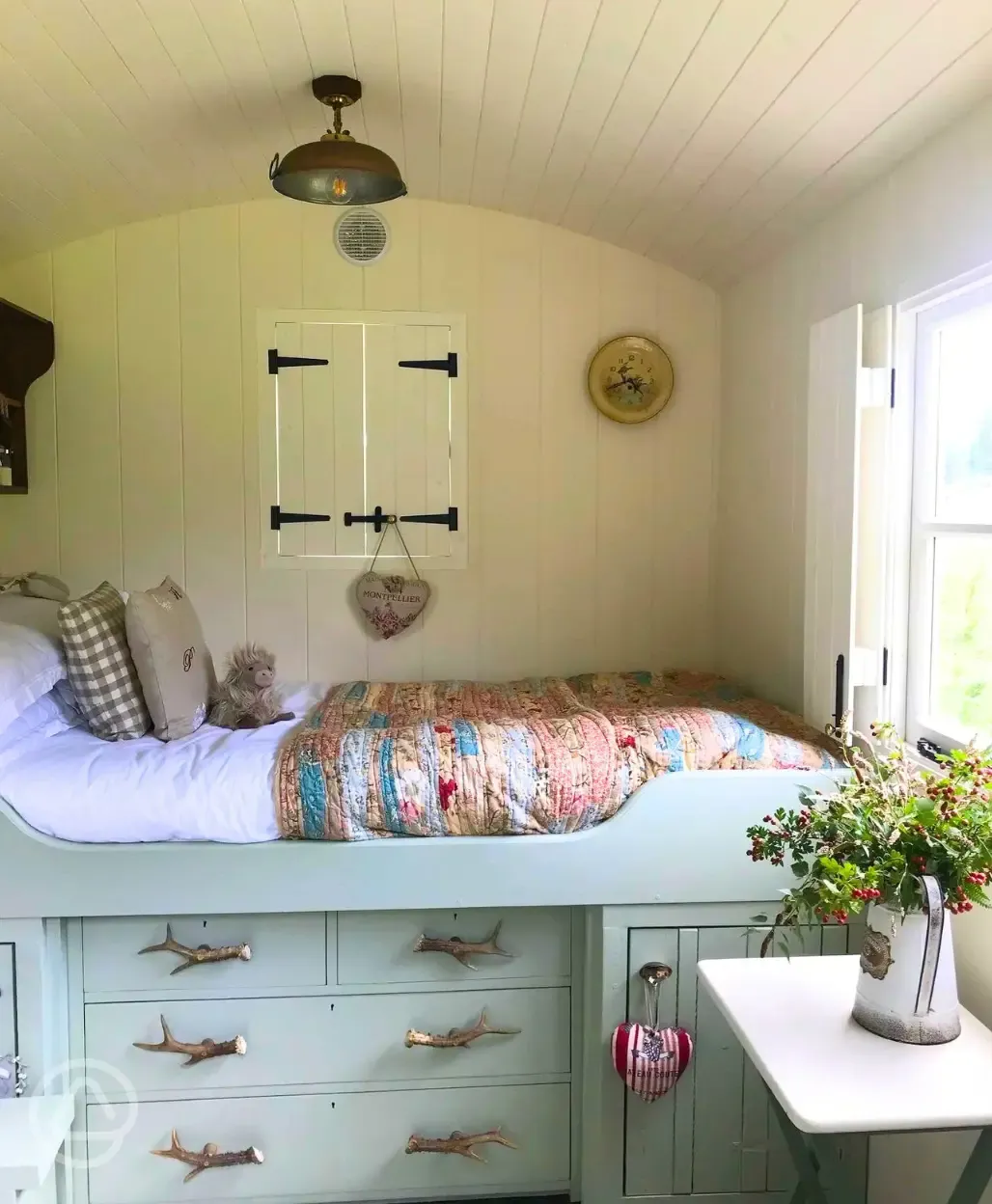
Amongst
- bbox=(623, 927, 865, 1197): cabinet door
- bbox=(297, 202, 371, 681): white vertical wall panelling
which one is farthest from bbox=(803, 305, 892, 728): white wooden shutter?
bbox=(297, 202, 371, 681): white vertical wall panelling

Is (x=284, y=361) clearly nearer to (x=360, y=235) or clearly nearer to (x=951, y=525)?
(x=360, y=235)

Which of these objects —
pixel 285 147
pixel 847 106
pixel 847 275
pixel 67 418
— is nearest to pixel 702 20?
pixel 847 106

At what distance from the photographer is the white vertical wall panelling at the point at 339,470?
9.67 feet

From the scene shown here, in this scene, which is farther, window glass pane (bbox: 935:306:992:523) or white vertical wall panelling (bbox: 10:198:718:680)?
white vertical wall panelling (bbox: 10:198:718:680)

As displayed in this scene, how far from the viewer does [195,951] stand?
1979mm

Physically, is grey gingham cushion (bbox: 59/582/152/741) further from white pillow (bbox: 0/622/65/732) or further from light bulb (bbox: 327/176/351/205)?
light bulb (bbox: 327/176/351/205)

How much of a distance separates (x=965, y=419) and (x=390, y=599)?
167cm

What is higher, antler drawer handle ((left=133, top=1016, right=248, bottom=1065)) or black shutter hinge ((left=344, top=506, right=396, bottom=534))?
black shutter hinge ((left=344, top=506, right=396, bottom=534))

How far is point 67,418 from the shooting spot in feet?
9.57

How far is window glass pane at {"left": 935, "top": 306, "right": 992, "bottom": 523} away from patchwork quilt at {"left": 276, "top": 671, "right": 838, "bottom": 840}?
1.91 feet

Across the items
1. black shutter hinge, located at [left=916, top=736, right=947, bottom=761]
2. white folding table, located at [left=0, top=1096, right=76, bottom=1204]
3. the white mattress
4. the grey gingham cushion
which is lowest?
white folding table, located at [left=0, top=1096, right=76, bottom=1204]

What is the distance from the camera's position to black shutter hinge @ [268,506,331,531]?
9.82 feet

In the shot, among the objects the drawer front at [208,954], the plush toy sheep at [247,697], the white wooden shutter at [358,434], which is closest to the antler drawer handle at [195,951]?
the drawer front at [208,954]

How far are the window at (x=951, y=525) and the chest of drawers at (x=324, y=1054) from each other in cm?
90
